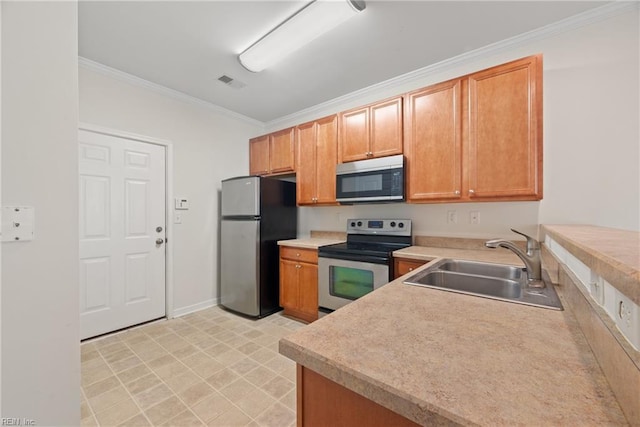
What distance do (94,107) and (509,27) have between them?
3.55 metres

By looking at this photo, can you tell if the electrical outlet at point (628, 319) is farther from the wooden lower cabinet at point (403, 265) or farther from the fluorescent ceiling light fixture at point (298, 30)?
the fluorescent ceiling light fixture at point (298, 30)

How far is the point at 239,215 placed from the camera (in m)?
3.05

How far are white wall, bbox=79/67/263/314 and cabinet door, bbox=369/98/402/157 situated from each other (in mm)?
1979

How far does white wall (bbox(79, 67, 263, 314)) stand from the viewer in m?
2.53

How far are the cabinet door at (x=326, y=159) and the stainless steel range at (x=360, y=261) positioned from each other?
456 millimetres

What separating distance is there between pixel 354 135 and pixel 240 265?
1912 mm

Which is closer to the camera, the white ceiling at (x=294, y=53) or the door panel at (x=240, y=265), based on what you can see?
the white ceiling at (x=294, y=53)

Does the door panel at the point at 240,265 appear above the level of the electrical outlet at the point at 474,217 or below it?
below

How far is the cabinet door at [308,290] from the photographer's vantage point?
2.67 meters

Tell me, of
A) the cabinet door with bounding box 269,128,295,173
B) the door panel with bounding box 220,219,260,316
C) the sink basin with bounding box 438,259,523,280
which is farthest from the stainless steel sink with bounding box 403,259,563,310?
the cabinet door with bounding box 269,128,295,173

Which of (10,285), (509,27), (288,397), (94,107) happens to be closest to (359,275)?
(288,397)

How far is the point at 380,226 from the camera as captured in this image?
2.76 metres

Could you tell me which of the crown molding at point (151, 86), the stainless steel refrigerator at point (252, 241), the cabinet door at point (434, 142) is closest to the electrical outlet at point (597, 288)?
the cabinet door at point (434, 142)

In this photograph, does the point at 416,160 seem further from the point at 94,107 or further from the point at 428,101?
the point at 94,107
